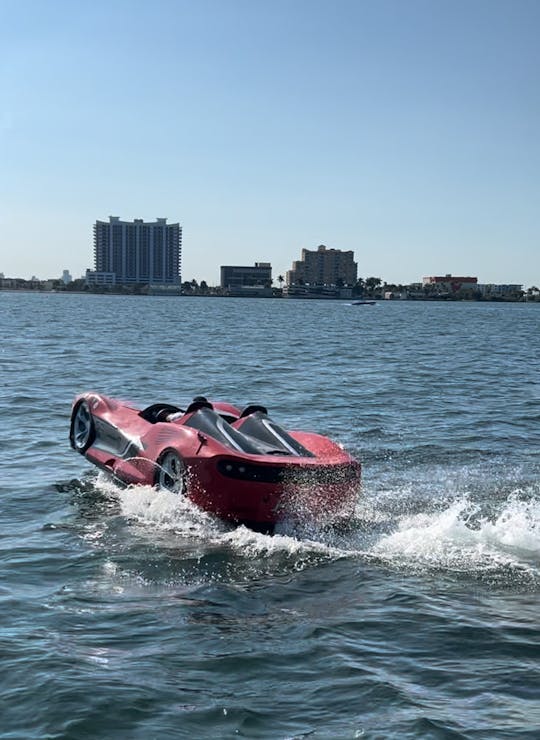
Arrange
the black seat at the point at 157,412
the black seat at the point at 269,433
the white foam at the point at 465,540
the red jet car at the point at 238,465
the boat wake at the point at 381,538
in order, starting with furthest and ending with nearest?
the black seat at the point at 157,412 → the black seat at the point at 269,433 → the red jet car at the point at 238,465 → the white foam at the point at 465,540 → the boat wake at the point at 381,538

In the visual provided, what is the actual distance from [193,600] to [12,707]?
2308 millimetres

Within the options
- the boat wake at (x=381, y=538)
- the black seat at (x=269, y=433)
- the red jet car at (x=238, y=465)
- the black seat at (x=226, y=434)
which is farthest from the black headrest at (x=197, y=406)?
the boat wake at (x=381, y=538)

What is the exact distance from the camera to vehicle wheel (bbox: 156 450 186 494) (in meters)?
10.3

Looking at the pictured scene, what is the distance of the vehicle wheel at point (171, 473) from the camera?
10312 millimetres

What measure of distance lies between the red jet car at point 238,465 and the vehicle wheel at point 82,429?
0.80 meters

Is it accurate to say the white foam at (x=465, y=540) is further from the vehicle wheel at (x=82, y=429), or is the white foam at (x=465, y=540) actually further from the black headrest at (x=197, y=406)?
the vehicle wheel at (x=82, y=429)

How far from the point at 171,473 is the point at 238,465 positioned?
122 cm

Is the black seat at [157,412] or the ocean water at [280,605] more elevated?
the black seat at [157,412]

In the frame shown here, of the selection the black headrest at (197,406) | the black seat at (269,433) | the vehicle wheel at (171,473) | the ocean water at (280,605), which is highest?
the black headrest at (197,406)

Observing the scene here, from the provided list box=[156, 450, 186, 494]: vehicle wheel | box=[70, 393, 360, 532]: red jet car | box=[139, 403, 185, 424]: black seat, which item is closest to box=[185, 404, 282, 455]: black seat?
box=[70, 393, 360, 532]: red jet car

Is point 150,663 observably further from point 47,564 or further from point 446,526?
point 446,526

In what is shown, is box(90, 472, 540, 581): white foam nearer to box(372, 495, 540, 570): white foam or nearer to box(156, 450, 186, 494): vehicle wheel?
box(372, 495, 540, 570): white foam

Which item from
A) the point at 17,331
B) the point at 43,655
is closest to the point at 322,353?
the point at 17,331

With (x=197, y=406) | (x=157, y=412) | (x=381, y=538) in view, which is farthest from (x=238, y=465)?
(x=157, y=412)
